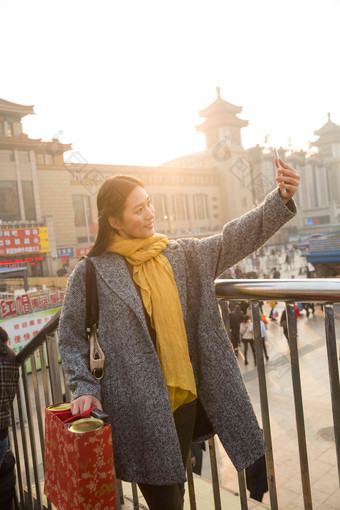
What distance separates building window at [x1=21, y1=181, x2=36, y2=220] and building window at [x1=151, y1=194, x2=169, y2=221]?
529 inches

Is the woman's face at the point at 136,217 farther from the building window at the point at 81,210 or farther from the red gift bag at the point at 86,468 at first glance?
the building window at the point at 81,210

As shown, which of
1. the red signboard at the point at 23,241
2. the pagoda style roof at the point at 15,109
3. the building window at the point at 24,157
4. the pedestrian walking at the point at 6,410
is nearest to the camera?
the pedestrian walking at the point at 6,410

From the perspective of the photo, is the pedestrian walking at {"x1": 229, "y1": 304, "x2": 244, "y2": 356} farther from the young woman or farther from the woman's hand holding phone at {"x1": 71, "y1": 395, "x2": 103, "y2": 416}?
the woman's hand holding phone at {"x1": 71, "y1": 395, "x2": 103, "y2": 416}

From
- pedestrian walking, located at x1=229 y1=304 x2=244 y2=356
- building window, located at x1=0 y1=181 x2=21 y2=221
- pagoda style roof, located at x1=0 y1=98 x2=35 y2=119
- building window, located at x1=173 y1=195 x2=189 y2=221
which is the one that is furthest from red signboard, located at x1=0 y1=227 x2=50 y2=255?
pedestrian walking, located at x1=229 y1=304 x2=244 y2=356

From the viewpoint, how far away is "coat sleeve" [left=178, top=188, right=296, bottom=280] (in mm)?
1284

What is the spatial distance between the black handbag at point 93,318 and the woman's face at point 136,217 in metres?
0.19

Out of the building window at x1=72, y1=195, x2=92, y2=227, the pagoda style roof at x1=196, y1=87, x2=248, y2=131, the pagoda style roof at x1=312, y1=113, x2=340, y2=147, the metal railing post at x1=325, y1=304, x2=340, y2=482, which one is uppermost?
the pagoda style roof at x1=196, y1=87, x2=248, y2=131

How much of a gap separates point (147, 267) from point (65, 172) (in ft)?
100

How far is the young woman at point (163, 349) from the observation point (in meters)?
1.27

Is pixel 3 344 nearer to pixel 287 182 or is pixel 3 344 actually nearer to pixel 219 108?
pixel 287 182

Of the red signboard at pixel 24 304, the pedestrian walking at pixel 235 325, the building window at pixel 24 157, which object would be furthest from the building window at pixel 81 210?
the pedestrian walking at pixel 235 325

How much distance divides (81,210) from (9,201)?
7.28 m

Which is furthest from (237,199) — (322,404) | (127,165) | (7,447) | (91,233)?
(7,447)

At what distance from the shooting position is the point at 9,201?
26438 millimetres
